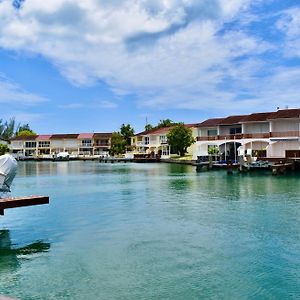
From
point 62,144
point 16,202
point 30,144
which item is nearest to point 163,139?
point 62,144

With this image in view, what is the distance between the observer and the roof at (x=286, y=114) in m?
55.4

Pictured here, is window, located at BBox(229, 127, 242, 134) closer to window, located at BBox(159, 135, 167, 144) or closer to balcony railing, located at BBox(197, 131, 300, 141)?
balcony railing, located at BBox(197, 131, 300, 141)

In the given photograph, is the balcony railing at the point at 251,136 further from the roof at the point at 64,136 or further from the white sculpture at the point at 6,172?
the roof at the point at 64,136

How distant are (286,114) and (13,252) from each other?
4959 centimetres

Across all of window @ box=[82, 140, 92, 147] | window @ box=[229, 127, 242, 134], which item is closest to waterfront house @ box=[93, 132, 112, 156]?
window @ box=[82, 140, 92, 147]

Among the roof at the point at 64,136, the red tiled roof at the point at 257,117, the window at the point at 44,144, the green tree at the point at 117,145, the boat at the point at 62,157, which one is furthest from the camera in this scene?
the window at the point at 44,144

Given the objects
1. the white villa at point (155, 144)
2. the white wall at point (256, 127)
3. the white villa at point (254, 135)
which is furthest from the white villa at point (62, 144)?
the white wall at point (256, 127)

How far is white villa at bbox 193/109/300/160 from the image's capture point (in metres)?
55.7

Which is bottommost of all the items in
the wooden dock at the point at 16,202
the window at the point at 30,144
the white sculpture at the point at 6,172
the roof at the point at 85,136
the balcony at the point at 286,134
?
the wooden dock at the point at 16,202

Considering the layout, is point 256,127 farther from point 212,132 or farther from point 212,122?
point 212,132

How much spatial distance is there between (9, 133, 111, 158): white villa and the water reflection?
10083 cm

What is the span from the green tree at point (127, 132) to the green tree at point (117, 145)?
2.27 m

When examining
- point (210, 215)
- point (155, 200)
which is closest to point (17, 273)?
point (210, 215)

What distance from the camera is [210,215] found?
19438 mm
